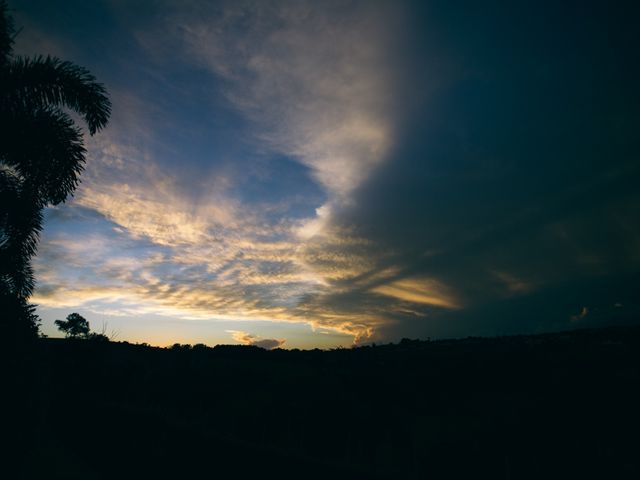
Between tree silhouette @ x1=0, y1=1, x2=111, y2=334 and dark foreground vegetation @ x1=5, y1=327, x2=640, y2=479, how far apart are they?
198 inches

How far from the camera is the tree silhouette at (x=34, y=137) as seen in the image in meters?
8.70

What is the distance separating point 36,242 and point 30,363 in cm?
745

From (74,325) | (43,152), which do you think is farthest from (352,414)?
(74,325)

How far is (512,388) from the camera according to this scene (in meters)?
15.2

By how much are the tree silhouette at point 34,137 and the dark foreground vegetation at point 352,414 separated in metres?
5.04

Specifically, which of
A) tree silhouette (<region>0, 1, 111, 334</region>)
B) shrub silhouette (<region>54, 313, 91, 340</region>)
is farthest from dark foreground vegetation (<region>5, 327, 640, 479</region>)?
shrub silhouette (<region>54, 313, 91, 340</region>)

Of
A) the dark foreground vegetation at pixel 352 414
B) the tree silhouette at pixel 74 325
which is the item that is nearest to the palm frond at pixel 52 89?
the dark foreground vegetation at pixel 352 414

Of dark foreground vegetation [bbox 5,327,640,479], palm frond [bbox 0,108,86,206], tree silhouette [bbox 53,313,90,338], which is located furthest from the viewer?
tree silhouette [bbox 53,313,90,338]

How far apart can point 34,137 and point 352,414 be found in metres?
16.3

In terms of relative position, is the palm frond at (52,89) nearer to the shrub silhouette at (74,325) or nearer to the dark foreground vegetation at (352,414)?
the dark foreground vegetation at (352,414)

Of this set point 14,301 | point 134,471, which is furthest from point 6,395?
point 134,471

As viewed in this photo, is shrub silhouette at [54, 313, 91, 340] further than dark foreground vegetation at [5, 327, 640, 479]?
Yes

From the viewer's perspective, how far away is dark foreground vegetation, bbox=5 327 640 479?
24.0ft

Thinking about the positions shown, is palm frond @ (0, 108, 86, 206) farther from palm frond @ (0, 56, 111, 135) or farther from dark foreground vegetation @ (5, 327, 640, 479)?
dark foreground vegetation @ (5, 327, 640, 479)
